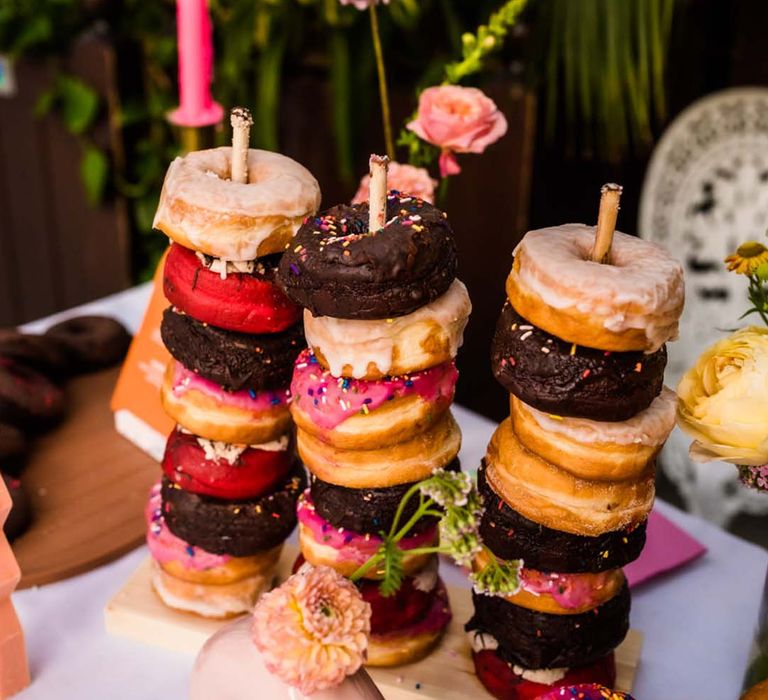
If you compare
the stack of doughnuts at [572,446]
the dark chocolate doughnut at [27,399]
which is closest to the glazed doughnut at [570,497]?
the stack of doughnuts at [572,446]

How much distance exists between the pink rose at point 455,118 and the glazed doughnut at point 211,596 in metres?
0.51

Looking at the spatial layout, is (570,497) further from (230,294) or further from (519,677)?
(230,294)

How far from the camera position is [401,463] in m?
0.85

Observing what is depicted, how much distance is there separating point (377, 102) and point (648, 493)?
1.54 meters

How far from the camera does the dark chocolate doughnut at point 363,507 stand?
2.84 feet

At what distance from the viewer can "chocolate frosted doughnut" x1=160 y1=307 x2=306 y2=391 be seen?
34.8 inches

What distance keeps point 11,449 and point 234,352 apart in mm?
487

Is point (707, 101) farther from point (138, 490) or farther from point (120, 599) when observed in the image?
point (120, 599)

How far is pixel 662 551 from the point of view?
116cm

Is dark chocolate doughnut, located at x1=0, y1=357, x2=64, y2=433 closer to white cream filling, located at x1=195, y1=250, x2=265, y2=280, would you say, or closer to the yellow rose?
white cream filling, located at x1=195, y1=250, x2=265, y2=280

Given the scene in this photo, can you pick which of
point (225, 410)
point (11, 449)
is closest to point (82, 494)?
point (11, 449)

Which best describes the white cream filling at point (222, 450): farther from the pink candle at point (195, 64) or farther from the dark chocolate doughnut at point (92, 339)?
the dark chocolate doughnut at point (92, 339)

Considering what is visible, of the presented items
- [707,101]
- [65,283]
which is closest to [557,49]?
[707,101]

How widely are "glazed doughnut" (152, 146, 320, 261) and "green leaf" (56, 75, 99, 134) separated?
1.72 m
